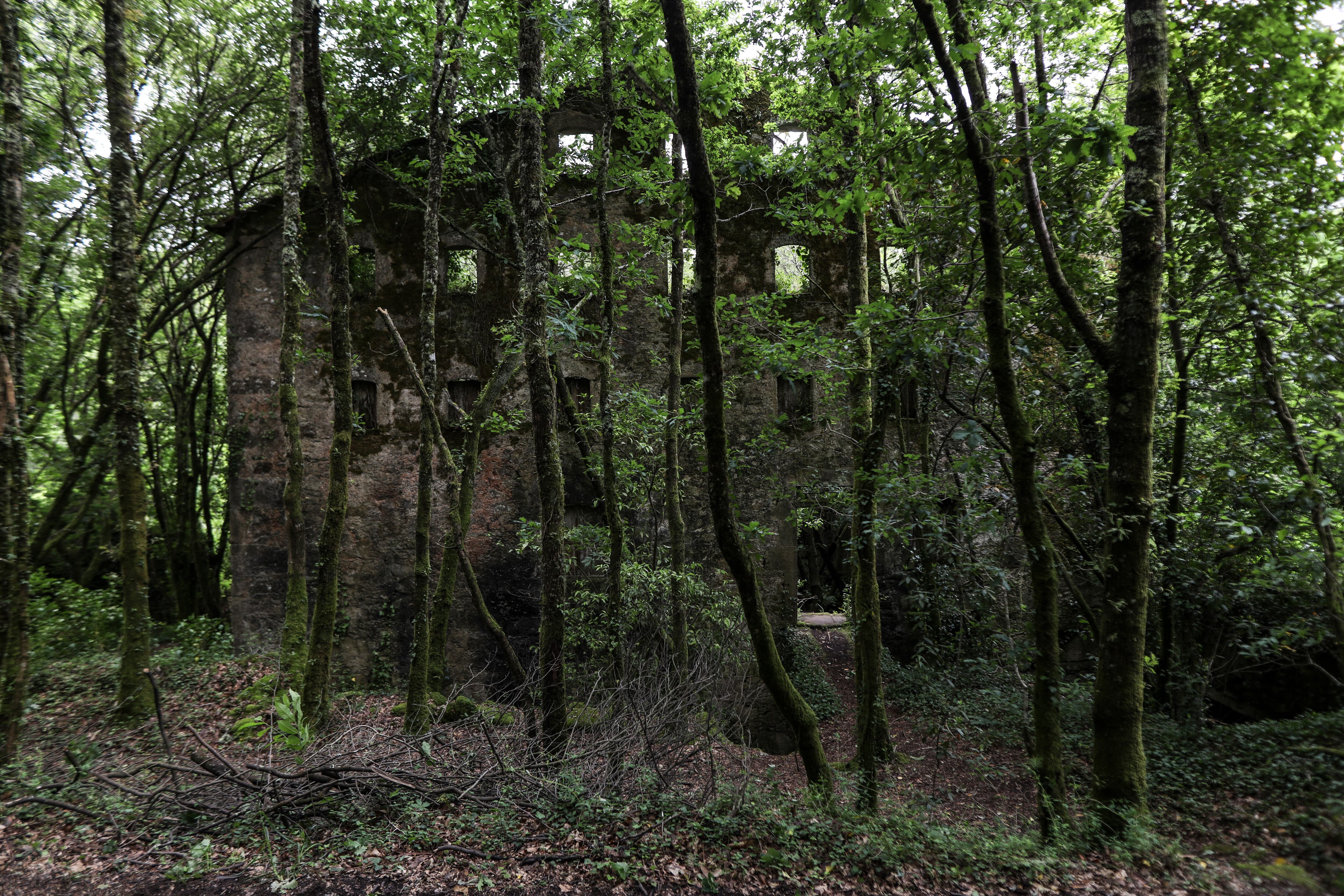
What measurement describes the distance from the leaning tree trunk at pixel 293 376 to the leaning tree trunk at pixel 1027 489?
709cm

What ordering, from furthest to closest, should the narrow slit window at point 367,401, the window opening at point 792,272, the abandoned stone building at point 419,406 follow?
the window opening at point 792,272
the narrow slit window at point 367,401
the abandoned stone building at point 419,406

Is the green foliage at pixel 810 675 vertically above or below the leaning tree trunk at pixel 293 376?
below

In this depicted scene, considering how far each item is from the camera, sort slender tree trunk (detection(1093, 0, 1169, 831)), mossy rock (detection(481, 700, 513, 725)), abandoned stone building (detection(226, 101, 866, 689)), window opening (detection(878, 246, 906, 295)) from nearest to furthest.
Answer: slender tree trunk (detection(1093, 0, 1169, 831)), mossy rock (detection(481, 700, 513, 725)), window opening (detection(878, 246, 906, 295)), abandoned stone building (detection(226, 101, 866, 689))

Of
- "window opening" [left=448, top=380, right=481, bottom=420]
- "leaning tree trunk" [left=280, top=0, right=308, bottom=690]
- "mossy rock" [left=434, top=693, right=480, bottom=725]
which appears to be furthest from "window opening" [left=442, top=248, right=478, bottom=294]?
"mossy rock" [left=434, top=693, right=480, bottom=725]

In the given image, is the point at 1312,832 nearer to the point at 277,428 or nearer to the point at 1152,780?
the point at 1152,780

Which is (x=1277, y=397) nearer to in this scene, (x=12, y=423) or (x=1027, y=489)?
(x=1027, y=489)

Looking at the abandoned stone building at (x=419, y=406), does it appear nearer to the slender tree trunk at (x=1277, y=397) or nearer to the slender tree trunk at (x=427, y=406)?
the slender tree trunk at (x=427, y=406)

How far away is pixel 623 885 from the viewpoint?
3.98 metres

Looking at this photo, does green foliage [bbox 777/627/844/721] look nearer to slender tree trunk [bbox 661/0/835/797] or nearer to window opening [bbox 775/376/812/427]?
window opening [bbox 775/376/812/427]

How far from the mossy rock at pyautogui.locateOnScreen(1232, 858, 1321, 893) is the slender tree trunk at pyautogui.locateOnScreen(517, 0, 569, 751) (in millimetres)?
4777

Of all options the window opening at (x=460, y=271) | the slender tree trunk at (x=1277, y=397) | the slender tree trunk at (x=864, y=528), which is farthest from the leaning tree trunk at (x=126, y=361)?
the slender tree trunk at (x=1277, y=397)

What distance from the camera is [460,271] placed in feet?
45.2

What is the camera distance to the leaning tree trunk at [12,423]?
19.0 ft

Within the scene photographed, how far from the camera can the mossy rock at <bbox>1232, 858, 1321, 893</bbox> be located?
3254mm
